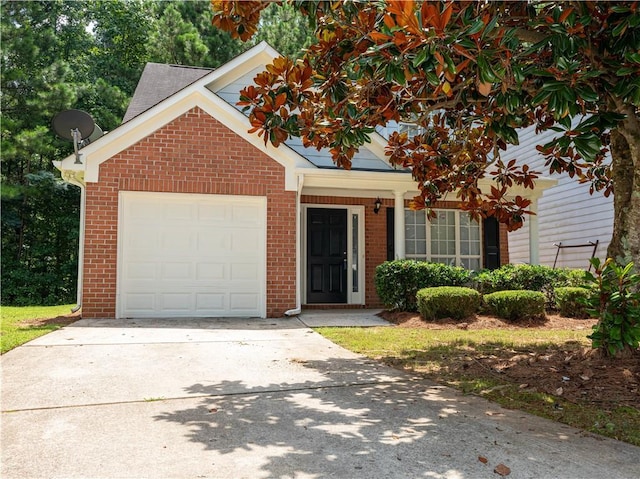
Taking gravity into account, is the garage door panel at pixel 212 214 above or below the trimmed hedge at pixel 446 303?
above

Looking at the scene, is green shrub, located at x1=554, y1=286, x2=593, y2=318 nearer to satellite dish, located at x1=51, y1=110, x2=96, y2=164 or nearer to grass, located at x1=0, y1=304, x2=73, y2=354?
grass, located at x1=0, y1=304, x2=73, y2=354

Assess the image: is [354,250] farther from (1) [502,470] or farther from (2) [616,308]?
(1) [502,470]

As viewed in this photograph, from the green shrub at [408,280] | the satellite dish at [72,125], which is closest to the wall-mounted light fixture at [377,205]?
the green shrub at [408,280]

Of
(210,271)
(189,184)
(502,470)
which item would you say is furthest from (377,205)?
(502,470)

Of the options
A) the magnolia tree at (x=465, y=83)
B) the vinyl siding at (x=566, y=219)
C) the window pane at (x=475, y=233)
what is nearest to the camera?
the magnolia tree at (x=465, y=83)

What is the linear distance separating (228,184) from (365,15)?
5219mm

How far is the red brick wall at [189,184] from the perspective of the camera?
27.5 ft

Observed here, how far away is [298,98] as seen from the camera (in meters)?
4.85

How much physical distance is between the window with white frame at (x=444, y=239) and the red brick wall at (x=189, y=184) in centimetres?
347

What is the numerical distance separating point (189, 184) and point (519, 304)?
627cm

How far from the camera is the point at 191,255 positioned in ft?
29.1

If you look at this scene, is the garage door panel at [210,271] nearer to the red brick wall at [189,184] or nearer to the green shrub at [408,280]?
the red brick wall at [189,184]

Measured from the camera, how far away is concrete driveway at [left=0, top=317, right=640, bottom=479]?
8.58 feet

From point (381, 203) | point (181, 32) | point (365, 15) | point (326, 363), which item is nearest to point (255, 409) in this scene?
point (326, 363)
